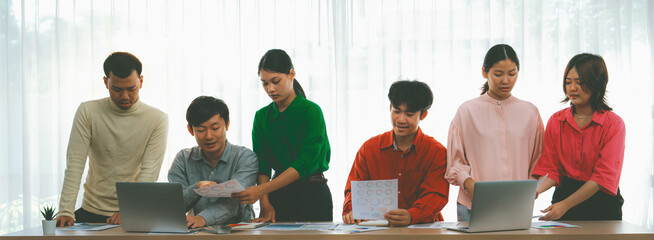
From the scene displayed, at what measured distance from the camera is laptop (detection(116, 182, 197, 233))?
207 cm

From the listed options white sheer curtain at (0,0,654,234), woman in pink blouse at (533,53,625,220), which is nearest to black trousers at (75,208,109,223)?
white sheer curtain at (0,0,654,234)

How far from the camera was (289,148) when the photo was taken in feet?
8.61

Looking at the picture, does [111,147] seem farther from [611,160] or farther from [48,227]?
[611,160]

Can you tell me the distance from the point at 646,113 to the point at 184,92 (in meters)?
3.35

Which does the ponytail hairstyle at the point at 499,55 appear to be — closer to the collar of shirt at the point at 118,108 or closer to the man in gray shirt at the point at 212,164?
the man in gray shirt at the point at 212,164

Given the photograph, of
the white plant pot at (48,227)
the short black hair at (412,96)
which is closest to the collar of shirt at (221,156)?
the white plant pot at (48,227)

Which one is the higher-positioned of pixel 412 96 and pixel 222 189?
pixel 412 96

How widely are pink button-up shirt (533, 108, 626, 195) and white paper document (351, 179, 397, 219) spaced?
2.41ft

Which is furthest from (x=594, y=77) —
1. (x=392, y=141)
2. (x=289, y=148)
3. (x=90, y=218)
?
(x=90, y=218)

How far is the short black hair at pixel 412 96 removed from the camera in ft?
7.87

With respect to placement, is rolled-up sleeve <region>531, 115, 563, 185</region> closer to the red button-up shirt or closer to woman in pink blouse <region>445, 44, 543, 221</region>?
woman in pink blouse <region>445, 44, 543, 221</region>

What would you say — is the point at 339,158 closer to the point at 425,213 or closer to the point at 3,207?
the point at 425,213

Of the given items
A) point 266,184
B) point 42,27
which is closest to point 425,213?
point 266,184

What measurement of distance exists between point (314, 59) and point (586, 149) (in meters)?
2.18
